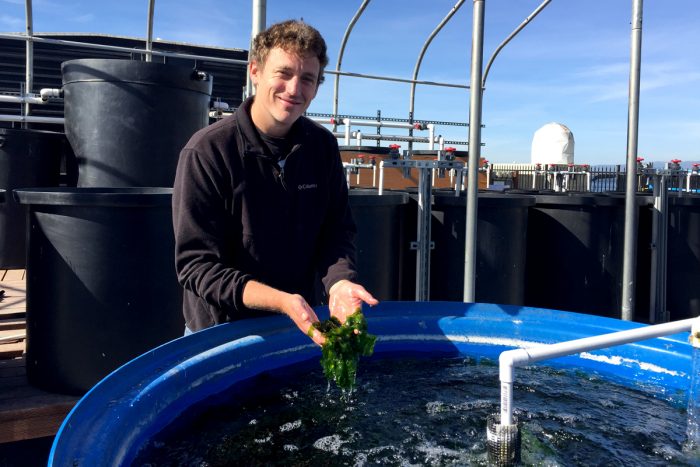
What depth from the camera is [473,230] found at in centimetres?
295

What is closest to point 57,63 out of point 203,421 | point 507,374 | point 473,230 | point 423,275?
point 423,275

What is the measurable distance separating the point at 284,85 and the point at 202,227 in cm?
48

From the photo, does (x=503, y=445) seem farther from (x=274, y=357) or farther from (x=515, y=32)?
(x=515, y=32)

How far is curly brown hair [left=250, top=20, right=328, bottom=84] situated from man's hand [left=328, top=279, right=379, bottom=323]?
2.29ft

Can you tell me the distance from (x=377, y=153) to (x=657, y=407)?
6.41 metres

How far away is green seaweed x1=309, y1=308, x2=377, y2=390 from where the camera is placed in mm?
1737

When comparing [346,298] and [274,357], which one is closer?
[346,298]

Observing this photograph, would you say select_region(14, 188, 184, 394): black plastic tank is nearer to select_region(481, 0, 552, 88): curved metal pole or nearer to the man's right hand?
the man's right hand

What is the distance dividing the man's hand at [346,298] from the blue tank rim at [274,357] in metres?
0.23

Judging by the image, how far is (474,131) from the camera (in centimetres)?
288

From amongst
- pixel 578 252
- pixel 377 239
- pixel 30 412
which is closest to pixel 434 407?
pixel 30 412

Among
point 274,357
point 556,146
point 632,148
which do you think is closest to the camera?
point 274,357

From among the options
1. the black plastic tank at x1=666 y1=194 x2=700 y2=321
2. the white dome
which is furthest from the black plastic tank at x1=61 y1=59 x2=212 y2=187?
the white dome

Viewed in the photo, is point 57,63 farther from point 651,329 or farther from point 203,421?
point 651,329
